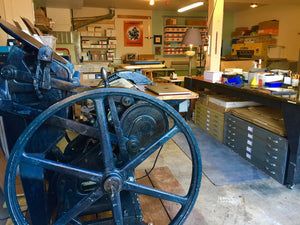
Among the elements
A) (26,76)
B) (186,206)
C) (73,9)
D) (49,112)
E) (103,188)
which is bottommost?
(186,206)

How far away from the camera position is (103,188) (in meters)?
1.19

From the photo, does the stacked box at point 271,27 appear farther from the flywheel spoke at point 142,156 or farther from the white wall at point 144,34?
the flywheel spoke at point 142,156

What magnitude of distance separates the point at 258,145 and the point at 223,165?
1.51 feet

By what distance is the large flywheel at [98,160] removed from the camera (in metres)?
1.12

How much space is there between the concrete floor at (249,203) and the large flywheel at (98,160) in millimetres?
756

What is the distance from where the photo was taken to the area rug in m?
2.56

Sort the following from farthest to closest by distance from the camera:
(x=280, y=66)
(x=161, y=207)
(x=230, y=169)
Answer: (x=280, y=66)
(x=230, y=169)
(x=161, y=207)

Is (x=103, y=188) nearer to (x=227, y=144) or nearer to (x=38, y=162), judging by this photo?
(x=38, y=162)

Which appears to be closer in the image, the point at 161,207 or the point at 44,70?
the point at 44,70

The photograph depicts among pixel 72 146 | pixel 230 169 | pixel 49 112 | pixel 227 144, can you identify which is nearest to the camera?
pixel 49 112

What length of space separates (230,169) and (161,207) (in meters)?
1.26

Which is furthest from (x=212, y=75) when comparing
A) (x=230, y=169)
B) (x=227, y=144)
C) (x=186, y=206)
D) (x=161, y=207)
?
(x=186, y=206)

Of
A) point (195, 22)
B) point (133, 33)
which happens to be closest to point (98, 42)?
point (133, 33)

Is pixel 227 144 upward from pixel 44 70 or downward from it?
downward
